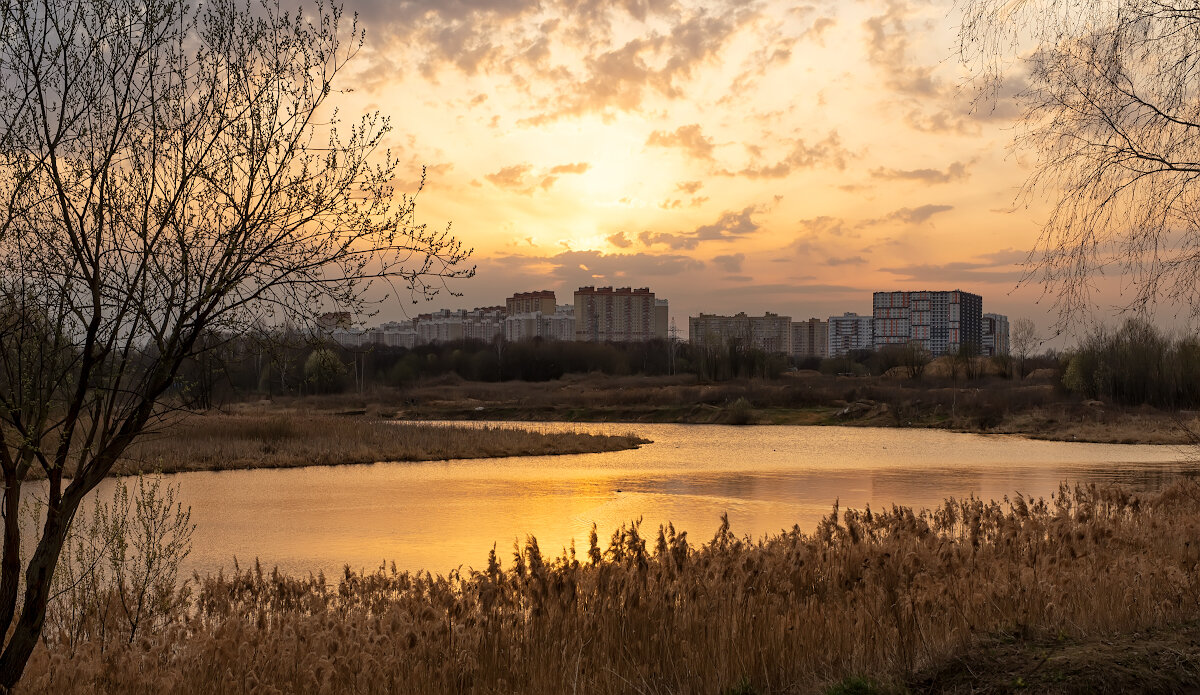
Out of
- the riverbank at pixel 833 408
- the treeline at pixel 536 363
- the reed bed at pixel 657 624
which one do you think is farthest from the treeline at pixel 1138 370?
the reed bed at pixel 657 624

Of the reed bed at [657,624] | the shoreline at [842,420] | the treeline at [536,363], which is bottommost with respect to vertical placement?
the shoreline at [842,420]

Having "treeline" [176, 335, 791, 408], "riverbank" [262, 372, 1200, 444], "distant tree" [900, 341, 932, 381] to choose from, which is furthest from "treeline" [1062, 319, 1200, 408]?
"treeline" [176, 335, 791, 408]

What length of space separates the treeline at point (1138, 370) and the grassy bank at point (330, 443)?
127ft

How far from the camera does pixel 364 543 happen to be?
681 inches

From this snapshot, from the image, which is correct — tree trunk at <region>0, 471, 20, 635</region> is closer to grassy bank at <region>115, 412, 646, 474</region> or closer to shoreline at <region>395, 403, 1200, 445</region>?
grassy bank at <region>115, 412, 646, 474</region>

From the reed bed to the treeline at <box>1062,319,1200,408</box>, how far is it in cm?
5981

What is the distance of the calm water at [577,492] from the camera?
56.6 feet

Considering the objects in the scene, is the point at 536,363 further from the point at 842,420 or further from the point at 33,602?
the point at 33,602

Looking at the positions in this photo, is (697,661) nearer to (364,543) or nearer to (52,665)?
(52,665)

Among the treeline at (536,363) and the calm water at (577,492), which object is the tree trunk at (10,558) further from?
the treeline at (536,363)

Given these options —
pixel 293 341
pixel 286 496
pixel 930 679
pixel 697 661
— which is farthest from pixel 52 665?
pixel 286 496

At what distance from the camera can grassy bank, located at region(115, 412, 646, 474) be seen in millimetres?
33781

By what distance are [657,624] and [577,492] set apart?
18.2m

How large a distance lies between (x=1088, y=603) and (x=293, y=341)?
673cm
